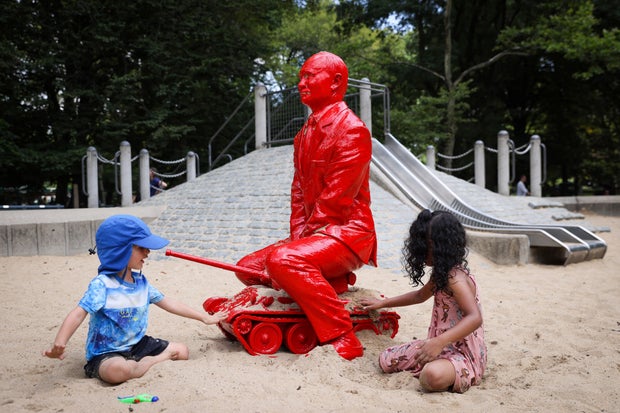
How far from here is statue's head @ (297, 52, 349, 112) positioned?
381cm

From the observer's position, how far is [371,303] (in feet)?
12.2

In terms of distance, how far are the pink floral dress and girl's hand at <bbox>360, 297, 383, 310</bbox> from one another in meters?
0.40

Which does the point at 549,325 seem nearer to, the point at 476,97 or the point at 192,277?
the point at 192,277

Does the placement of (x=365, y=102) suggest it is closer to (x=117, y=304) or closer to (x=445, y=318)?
(x=445, y=318)

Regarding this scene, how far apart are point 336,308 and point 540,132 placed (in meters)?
25.1

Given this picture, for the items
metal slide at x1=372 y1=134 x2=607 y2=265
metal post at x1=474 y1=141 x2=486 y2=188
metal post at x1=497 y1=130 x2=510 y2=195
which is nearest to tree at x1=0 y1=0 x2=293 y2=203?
metal slide at x1=372 y1=134 x2=607 y2=265

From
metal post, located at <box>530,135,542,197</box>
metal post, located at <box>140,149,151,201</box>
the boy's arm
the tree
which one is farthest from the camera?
the tree

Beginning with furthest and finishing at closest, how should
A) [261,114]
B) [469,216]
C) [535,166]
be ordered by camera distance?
[535,166], [261,114], [469,216]

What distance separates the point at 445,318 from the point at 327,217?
1009mm

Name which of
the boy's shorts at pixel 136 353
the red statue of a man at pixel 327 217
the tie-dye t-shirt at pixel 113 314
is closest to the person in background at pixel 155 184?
the red statue of a man at pixel 327 217

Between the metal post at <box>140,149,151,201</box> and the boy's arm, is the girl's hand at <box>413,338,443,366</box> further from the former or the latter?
the metal post at <box>140,149,151,201</box>

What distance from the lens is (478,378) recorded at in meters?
3.14

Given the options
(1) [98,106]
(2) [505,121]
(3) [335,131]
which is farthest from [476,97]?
(3) [335,131]

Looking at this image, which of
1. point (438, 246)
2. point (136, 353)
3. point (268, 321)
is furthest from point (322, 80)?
point (136, 353)
